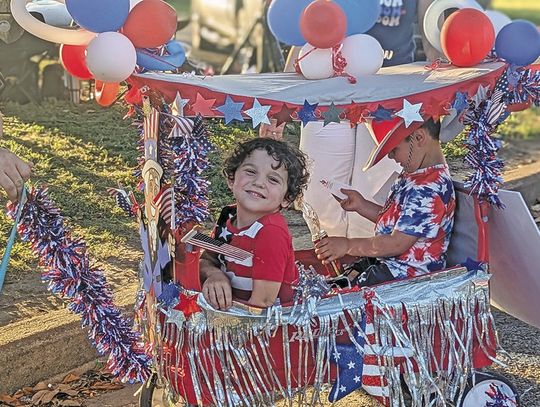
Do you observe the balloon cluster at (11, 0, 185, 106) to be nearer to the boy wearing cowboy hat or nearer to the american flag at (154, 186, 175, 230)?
the american flag at (154, 186, 175, 230)

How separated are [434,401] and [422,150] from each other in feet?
3.06

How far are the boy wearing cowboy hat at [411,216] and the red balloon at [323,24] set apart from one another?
0.39 m

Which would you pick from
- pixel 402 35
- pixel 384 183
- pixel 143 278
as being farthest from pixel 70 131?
pixel 143 278

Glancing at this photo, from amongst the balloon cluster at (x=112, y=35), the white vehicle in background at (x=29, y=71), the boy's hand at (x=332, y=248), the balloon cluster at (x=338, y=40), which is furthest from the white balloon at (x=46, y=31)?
the white vehicle in background at (x=29, y=71)

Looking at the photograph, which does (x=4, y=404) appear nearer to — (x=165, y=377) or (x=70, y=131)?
(x=165, y=377)

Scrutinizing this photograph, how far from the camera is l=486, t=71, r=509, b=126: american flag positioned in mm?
3428

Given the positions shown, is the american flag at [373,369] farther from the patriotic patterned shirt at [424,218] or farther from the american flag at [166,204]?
the american flag at [166,204]

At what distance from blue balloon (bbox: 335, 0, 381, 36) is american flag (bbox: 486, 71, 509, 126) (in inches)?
21.6

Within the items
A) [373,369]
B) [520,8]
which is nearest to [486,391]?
[373,369]

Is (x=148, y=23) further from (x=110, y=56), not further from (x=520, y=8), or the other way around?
(x=520, y=8)

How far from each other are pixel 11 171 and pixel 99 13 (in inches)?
22.3

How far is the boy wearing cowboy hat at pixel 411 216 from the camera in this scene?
11.7 feet

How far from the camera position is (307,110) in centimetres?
311

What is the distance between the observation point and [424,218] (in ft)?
11.7
